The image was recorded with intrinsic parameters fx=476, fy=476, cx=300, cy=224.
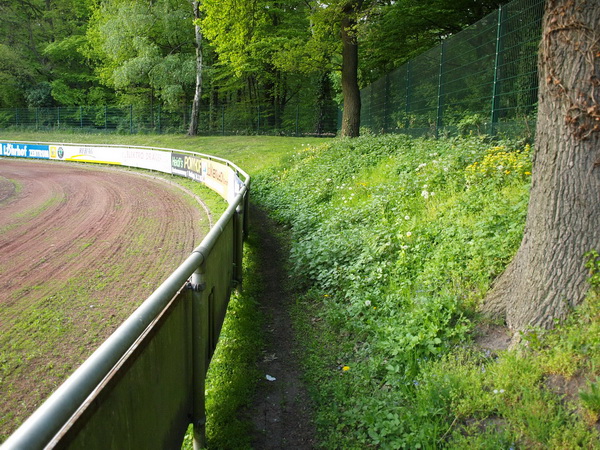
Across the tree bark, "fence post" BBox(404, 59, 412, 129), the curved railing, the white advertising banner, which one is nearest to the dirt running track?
the curved railing

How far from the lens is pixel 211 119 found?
4175 centimetres

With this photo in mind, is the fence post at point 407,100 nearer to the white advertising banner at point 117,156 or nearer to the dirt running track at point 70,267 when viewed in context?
the dirt running track at point 70,267

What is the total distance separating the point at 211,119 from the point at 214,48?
6.22 meters

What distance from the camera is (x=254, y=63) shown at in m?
33.6

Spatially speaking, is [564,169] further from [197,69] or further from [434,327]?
[197,69]

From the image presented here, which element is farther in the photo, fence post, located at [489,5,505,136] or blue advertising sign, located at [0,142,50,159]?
blue advertising sign, located at [0,142,50,159]

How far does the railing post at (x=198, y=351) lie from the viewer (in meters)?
3.33

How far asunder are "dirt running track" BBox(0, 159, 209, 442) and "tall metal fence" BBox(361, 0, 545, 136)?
21.6 ft

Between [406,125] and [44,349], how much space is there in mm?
12617

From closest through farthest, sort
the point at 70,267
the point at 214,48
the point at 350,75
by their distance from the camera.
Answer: the point at 70,267
the point at 350,75
the point at 214,48

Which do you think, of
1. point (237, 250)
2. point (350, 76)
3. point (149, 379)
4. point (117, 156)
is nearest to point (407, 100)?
point (350, 76)

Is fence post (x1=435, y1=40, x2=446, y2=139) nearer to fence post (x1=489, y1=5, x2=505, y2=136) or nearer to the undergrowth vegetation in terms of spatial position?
fence post (x1=489, y1=5, x2=505, y2=136)

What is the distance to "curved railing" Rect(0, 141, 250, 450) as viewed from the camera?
1541 mm

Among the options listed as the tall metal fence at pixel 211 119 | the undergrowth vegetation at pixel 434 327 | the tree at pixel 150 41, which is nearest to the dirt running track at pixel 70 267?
the undergrowth vegetation at pixel 434 327
